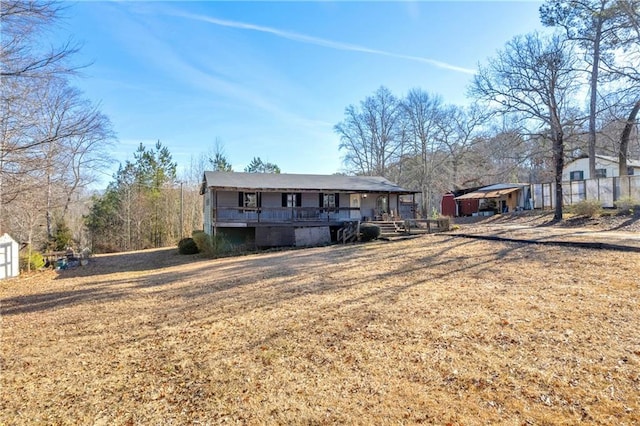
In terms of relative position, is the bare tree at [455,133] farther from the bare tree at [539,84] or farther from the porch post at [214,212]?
the porch post at [214,212]

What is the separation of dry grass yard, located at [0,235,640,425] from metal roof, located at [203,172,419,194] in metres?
12.3

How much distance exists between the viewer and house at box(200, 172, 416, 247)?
781 inches

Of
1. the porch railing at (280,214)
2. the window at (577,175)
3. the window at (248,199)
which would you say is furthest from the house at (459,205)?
the window at (248,199)

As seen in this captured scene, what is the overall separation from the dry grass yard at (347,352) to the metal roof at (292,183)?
12.3 metres

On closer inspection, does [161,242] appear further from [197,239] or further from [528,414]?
[528,414]

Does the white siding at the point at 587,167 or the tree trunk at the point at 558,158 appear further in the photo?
the white siding at the point at 587,167

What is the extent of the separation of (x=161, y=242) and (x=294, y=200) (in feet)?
57.0

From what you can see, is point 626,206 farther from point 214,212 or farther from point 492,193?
point 214,212

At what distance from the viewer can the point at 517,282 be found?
746cm

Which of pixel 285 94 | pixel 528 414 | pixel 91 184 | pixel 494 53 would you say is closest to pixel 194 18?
pixel 285 94

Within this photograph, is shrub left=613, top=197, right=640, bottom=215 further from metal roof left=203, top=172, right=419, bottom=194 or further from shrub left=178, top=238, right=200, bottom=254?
shrub left=178, top=238, right=200, bottom=254

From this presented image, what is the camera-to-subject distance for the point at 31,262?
16.5m

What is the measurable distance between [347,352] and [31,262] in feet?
61.9

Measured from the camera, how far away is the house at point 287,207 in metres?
19.8
